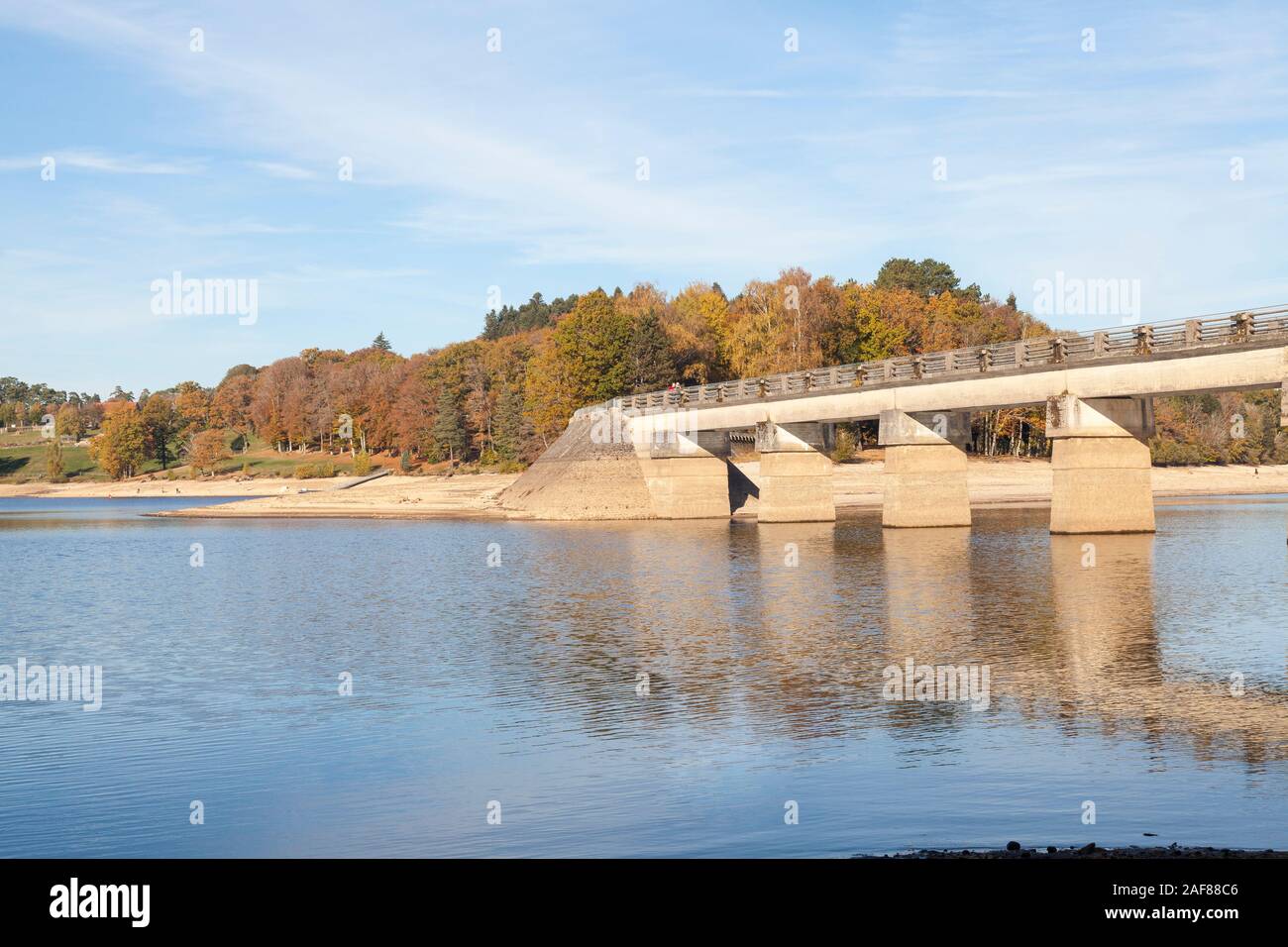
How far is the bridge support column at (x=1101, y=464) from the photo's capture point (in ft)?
180

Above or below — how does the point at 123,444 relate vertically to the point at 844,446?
above

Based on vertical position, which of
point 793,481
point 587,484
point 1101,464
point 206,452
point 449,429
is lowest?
point 793,481

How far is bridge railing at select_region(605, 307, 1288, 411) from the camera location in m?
48.2

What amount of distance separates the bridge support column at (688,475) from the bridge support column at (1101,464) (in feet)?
114

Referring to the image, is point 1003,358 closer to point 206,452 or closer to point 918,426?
point 918,426

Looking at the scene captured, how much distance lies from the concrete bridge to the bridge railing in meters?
0.09

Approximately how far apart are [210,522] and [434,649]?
80.1 metres

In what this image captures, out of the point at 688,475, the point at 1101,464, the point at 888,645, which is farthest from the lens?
the point at 688,475

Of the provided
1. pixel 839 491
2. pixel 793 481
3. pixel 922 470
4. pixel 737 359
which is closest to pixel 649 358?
pixel 737 359

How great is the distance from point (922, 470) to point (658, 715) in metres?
49.9

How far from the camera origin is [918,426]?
66.8 m

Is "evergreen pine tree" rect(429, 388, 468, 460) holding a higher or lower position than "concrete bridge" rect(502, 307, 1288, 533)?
higher

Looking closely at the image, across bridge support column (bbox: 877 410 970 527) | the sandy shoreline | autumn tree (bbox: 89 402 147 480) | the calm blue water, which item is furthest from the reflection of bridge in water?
autumn tree (bbox: 89 402 147 480)

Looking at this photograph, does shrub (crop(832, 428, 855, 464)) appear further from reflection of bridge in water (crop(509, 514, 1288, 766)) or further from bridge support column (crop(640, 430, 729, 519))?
reflection of bridge in water (crop(509, 514, 1288, 766))
